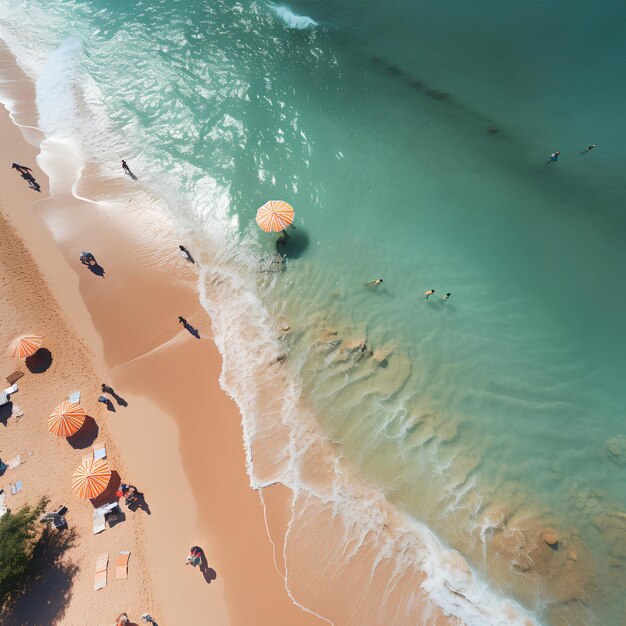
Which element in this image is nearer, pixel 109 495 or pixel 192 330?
pixel 109 495

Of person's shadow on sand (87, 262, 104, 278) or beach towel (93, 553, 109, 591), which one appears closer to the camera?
beach towel (93, 553, 109, 591)

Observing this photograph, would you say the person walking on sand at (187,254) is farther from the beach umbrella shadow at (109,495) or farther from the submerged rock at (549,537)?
the submerged rock at (549,537)

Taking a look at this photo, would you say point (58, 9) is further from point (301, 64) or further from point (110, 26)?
point (301, 64)

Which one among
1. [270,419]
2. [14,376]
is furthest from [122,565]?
[14,376]

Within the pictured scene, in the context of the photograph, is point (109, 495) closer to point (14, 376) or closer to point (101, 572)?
point (101, 572)

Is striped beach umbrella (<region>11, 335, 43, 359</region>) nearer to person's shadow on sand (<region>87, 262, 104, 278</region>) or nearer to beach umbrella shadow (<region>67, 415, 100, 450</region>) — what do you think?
beach umbrella shadow (<region>67, 415, 100, 450</region>)

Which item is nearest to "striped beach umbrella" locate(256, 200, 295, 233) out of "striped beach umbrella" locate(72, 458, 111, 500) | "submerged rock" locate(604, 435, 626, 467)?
"striped beach umbrella" locate(72, 458, 111, 500)
